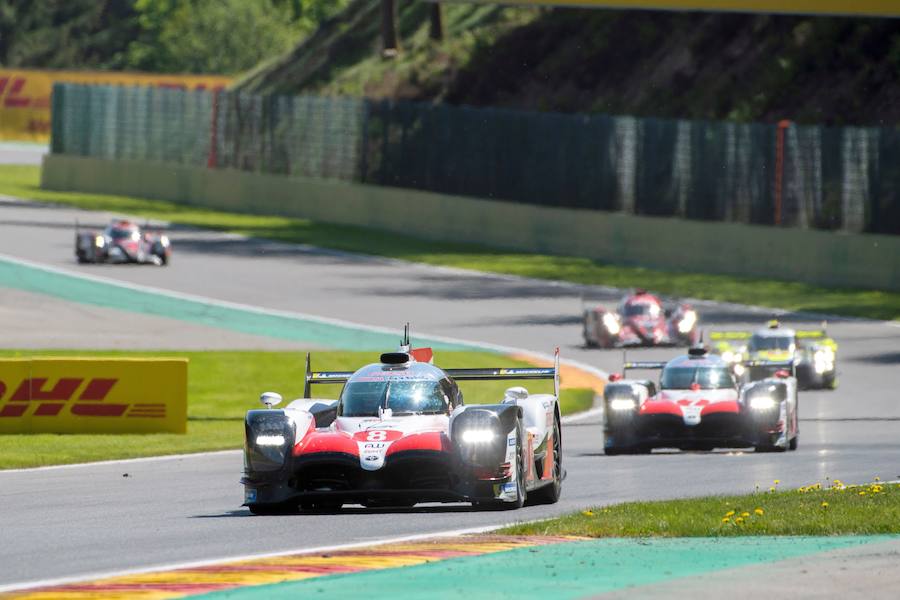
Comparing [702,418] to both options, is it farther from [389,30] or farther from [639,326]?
[389,30]

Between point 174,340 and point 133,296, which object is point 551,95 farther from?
point 174,340

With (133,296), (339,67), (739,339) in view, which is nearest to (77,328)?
(133,296)

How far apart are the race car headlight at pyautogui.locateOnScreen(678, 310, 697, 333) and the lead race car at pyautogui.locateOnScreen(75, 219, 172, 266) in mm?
17109

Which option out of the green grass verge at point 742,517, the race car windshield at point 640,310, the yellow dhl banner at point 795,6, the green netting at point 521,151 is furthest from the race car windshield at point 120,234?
the green grass verge at point 742,517

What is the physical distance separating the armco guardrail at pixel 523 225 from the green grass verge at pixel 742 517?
2764 cm

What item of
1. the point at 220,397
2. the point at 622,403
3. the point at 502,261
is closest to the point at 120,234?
the point at 502,261

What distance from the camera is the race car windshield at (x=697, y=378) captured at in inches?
992

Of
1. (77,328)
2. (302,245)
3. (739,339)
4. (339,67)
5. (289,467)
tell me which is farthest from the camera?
(339,67)

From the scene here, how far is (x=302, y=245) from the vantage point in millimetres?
56938

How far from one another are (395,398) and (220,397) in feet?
46.1

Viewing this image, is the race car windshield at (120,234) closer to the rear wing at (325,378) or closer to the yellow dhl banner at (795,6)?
the yellow dhl banner at (795,6)

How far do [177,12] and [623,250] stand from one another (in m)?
88.5

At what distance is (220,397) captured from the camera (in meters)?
31.8

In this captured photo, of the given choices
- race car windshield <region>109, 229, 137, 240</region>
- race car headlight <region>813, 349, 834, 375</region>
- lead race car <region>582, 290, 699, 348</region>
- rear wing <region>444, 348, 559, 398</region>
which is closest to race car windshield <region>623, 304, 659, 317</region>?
lead race car <region>582, 290, 699, 348</region>
